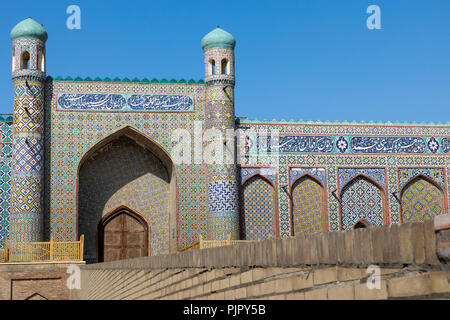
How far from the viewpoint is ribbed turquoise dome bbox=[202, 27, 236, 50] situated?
13727 mm

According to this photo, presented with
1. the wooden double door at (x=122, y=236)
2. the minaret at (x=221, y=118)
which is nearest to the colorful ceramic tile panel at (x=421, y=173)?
the minaret at (x=221, y=118)

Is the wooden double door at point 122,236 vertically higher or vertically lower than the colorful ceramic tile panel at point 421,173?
lower

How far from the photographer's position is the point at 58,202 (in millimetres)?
12891

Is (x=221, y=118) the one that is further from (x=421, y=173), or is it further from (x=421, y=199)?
(x=421, y=199)

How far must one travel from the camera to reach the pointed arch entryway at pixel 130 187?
45.3ft

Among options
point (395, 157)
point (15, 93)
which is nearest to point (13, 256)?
point (15, 93)

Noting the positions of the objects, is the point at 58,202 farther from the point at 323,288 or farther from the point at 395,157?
the point at 323,288

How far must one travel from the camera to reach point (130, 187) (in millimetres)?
14242

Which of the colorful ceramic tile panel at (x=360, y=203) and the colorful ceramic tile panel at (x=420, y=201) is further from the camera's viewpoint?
the colorful ceramic tile panel at (x=420, y=201)

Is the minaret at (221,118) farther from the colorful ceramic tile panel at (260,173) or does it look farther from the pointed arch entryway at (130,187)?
the pointed arch entryway at (130,187)

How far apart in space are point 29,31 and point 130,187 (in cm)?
391

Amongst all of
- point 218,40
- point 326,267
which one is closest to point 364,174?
point 218,40
